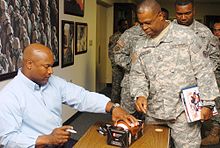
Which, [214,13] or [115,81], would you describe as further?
[214,13]

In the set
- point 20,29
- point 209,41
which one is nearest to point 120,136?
point 20,29

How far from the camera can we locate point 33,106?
1752 mm

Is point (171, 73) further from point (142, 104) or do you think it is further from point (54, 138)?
point (54, 138)

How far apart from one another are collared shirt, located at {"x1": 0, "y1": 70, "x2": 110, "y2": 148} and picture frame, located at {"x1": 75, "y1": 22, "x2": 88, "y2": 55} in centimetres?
307

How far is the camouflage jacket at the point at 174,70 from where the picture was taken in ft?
6.67

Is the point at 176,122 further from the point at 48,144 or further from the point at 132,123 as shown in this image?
the point at 48,144

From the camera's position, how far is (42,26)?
3508 millimetres

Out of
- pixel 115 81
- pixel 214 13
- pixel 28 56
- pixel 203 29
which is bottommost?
pixel 115 81

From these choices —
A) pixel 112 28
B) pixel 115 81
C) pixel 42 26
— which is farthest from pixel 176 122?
pixel 112 28

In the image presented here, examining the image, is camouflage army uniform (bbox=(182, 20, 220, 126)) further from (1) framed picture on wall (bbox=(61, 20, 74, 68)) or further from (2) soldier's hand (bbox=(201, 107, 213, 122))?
(1) framed picture on wall (bbox=(61, 20, 74, 68))

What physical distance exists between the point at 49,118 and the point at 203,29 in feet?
6.49

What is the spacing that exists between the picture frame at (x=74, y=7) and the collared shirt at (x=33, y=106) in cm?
260

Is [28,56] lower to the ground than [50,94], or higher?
higher

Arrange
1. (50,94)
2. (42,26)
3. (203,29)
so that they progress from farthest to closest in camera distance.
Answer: (42,26) < (203,29) < (50,94)
